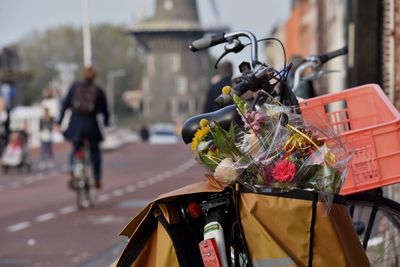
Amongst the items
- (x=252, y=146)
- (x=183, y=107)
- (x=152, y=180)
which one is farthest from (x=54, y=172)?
(x=183, y=107)

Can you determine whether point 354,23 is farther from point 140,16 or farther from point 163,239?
point 140,16

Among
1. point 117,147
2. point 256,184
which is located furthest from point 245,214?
point 117,147

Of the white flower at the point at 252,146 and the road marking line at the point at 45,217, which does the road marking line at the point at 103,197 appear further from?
the white flower at the point at 252,146

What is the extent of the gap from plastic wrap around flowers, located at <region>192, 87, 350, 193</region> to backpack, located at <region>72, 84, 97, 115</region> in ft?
31.6

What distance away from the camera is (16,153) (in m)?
25.4

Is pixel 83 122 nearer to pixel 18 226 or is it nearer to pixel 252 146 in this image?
pixel 18 226

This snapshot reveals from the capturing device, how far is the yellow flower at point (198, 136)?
4.36m

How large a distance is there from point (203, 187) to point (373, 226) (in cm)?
161

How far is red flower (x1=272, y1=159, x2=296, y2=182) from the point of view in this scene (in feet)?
13.8

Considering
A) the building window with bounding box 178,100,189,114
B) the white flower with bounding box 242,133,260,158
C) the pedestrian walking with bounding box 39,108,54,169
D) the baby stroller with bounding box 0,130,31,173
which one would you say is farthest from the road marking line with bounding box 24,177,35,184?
the building window with bounding box 178,100,189,114

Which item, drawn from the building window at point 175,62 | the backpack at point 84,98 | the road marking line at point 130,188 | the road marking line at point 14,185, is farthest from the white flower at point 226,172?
the building window at point 175,62

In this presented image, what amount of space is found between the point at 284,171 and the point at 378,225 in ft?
5.65

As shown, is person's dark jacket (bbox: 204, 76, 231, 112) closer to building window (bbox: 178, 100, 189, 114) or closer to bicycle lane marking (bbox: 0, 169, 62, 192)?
bicycle lane marking (bbox: 0, 169, 62, 192)

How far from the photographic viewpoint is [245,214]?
13.6ft
